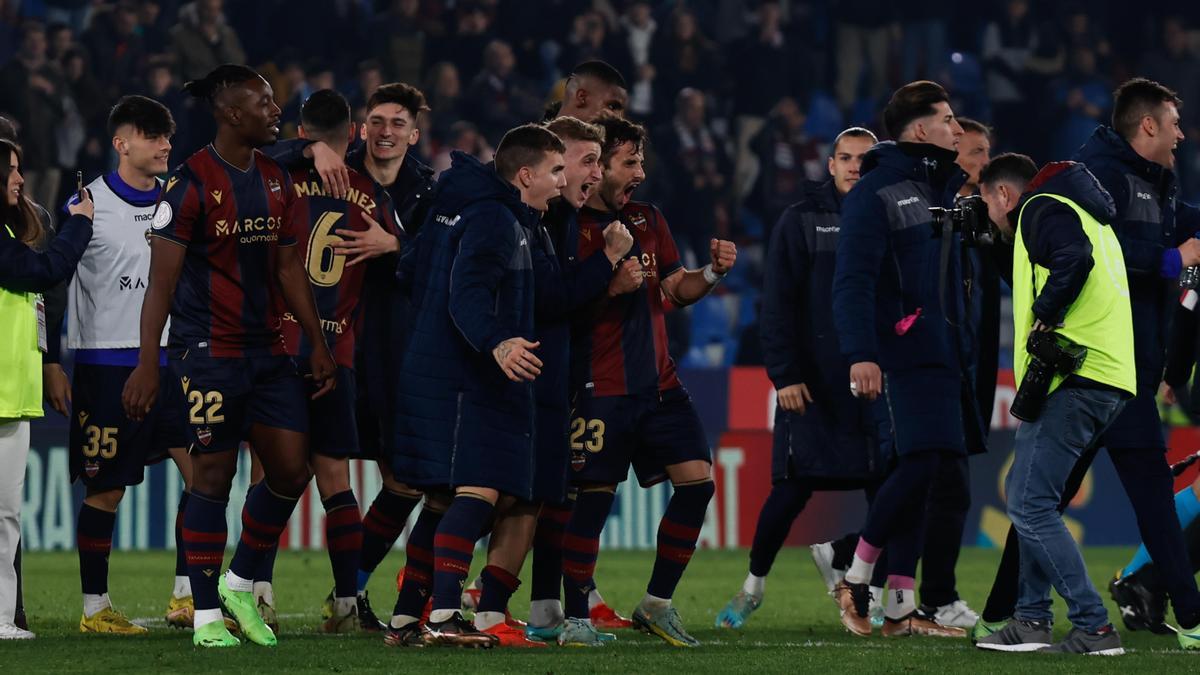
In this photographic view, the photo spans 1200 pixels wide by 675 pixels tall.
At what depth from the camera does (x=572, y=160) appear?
6.83m

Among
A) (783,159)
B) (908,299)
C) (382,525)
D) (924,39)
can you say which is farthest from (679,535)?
(924,39)

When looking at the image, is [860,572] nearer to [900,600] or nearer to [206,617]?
[900,600]

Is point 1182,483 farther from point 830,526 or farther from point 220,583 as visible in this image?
point 220,583

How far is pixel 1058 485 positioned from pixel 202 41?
11942 millimetres

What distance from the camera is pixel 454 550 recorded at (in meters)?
6.26

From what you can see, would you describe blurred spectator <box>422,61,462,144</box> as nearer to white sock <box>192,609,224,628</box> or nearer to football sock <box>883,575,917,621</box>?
football sock <box>883,575,917,621</box>

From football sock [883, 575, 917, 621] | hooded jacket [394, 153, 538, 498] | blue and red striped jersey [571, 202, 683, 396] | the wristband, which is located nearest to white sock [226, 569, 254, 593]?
hooded jacket [394, 153, 538, 498]

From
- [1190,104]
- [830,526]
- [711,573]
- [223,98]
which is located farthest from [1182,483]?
[223,98]

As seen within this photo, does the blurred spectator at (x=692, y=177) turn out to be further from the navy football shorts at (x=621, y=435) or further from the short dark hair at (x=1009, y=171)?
the navy football shorts at (x=621, y=435)

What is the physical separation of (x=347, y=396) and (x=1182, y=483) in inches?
295

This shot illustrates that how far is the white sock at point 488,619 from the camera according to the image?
6.55m

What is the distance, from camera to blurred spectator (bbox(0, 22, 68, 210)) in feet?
52.2

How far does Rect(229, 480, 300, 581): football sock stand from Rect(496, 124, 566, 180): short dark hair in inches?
56.6

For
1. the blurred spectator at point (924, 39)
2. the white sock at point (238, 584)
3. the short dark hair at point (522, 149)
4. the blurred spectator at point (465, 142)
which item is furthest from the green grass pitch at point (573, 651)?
the blurred spectator at point (924, 39)
